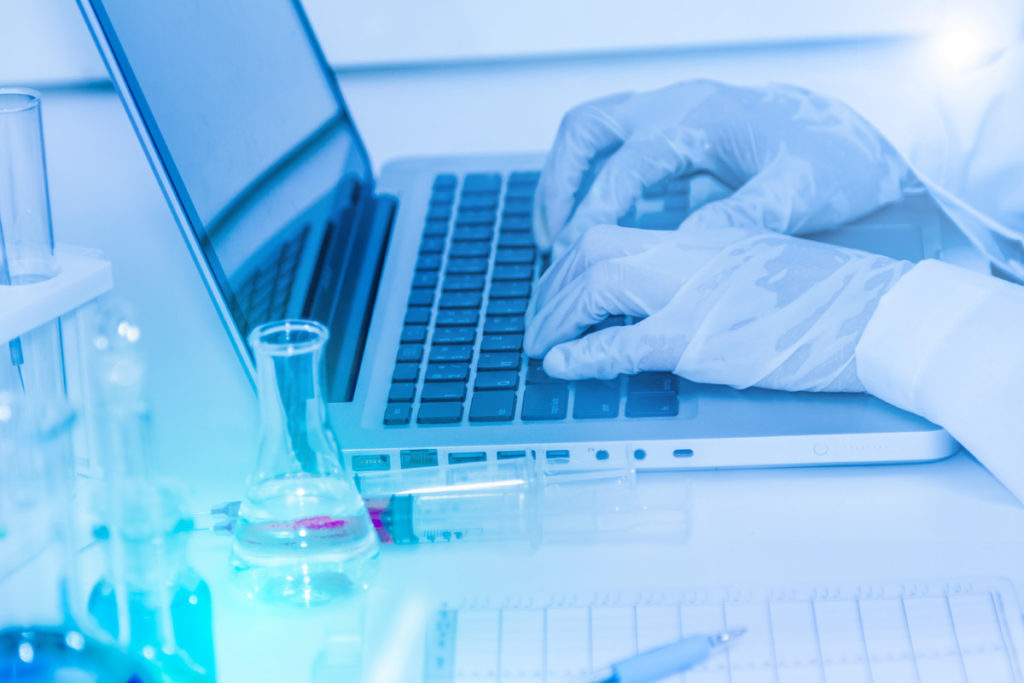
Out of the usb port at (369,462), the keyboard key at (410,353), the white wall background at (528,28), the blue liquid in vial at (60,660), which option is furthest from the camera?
the white wall background at (528,28)

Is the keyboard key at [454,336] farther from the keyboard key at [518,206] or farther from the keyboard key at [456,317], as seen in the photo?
the keyboard key at [518,206]

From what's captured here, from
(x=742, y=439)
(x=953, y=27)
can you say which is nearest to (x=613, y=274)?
(x=742, y=439)

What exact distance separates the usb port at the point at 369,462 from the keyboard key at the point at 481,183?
0.42 metres

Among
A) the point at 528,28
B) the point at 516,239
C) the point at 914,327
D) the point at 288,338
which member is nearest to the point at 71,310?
A: the point at 288,338

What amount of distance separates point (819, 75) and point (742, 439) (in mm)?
691

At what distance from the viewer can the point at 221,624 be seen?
0.59 meters

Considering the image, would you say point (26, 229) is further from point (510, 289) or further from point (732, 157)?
point (732, 157)

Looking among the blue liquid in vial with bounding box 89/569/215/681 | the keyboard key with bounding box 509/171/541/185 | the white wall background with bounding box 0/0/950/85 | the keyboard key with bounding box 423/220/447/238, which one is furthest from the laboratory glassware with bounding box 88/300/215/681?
the white wall background with bounding box 0/0/950/85

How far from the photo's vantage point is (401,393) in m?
0.75

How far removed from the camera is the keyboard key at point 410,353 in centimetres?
79

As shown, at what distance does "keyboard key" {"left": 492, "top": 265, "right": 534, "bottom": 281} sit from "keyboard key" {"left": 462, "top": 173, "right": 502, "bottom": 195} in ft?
0.49

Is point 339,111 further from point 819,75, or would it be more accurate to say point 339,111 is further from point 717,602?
point 717,602

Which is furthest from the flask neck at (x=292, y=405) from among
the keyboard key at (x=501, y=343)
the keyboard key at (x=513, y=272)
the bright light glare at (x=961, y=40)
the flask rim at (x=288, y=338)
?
the bright light glare at (x=961, y=40)

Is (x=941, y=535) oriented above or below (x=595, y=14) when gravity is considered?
below
